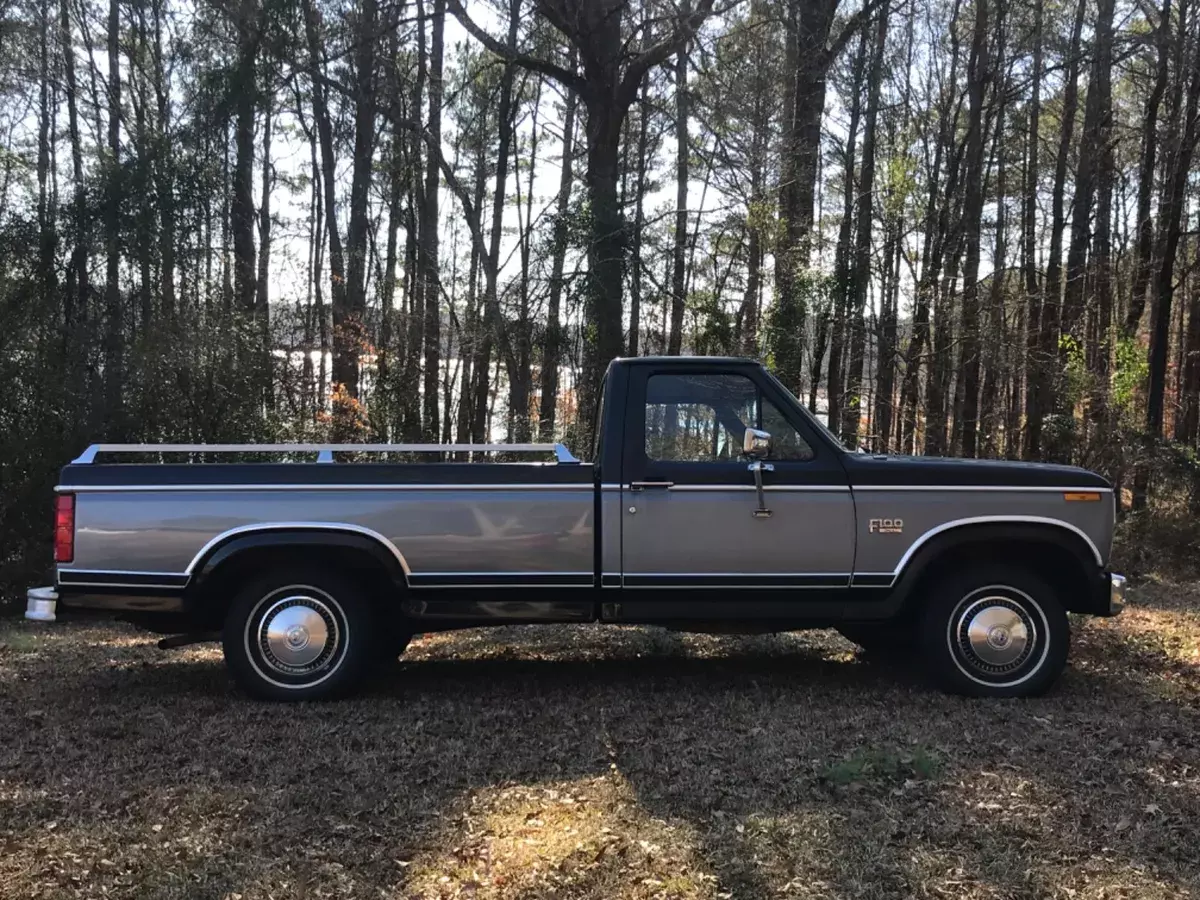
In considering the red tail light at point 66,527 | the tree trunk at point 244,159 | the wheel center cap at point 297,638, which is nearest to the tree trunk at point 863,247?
the tree trunk at point 244,159

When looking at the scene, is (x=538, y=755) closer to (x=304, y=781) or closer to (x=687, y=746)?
(x=687, y=746)

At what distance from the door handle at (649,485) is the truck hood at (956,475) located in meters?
0.99

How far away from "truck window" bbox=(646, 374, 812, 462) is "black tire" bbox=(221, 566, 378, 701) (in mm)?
1845

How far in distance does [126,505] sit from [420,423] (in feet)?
29.1

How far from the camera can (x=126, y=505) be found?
5043 mm

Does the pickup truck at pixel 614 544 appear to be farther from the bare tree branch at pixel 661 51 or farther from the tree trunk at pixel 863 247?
the bare tree branch at pixel 661 51

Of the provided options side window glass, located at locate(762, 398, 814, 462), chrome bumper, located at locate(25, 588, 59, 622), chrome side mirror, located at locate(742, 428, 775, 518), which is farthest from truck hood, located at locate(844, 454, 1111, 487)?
chrome bumper, located at locate(25, 588, 59, 622)

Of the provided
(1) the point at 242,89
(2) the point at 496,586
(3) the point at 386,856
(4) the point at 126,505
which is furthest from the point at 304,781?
(1) the point at 242,89

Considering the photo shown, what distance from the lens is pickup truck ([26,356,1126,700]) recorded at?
5066 millimetres

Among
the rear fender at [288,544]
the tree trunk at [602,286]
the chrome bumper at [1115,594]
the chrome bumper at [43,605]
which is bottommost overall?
the chrome bumper at [43,605]

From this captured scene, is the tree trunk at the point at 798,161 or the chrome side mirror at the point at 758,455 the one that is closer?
the chrome side mirror at the point at 758,455

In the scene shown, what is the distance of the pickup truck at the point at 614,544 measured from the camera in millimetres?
5066

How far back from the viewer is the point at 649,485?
203 inches

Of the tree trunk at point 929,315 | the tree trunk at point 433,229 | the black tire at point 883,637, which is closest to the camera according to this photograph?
the black tire at point 883,637
